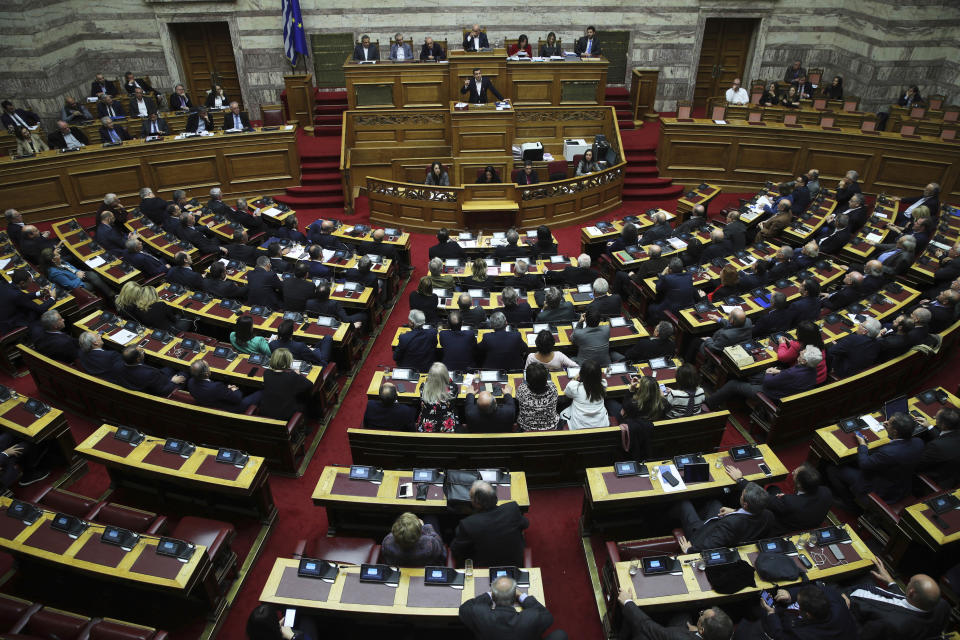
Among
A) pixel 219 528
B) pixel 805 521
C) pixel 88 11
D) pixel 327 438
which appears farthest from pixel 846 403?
pixel 88 11

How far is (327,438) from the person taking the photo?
708 centimetres

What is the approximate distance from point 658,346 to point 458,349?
2344 mm

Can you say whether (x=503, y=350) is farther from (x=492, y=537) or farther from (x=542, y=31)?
(x=542, y=31)

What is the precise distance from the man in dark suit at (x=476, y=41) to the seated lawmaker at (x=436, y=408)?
401 inches

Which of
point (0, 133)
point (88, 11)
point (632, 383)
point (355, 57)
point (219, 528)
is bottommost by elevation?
point (219, 528)

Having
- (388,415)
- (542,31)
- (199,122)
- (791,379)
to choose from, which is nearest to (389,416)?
(388,415)

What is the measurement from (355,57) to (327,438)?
32.4 feet

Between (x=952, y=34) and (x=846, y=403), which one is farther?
(x=952, y=34)

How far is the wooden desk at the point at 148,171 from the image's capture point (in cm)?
1120

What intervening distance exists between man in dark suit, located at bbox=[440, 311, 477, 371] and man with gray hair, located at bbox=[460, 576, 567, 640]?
10.7 ft

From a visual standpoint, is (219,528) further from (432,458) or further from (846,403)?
(846,403)

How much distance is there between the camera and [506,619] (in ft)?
13.1

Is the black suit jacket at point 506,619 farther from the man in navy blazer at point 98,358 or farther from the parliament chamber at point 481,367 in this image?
the man in navy blazer at point 98,358

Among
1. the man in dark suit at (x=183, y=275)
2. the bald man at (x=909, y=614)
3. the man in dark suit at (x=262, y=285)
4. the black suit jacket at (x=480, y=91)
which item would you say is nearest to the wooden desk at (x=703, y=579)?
the bald man at (x=909, y=614)
